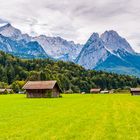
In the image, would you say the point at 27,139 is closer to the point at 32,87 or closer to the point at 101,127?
the point at 101,127

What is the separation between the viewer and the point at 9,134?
2622cm

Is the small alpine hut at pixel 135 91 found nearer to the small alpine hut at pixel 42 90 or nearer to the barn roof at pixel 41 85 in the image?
the small alpine hut at pixel 42 90

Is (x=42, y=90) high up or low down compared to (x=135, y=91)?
down

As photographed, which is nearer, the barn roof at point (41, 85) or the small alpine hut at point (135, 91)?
the barn roof at point (41, 85)

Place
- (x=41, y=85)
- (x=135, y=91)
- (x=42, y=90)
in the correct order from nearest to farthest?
(x=42, y=90)
(x=41, y=85)
(x=135, y=91)

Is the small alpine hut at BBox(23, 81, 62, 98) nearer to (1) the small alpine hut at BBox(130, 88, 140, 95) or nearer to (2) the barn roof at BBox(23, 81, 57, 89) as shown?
(2) the barn roof at BBox(23, 81, 57, 89)

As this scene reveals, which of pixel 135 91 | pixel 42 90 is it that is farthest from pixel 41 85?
pixel 135 91

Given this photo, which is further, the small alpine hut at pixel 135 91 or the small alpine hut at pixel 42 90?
the small alpine hut at pixel 135 91

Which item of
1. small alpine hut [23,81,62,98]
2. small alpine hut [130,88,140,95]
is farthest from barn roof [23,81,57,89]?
small alpine hut [130,88,140,95]

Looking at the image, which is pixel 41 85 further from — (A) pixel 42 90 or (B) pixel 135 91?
(B) pixel 135 91

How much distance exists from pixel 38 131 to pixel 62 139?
4.40 meters

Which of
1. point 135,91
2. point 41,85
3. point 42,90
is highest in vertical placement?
point 41,85

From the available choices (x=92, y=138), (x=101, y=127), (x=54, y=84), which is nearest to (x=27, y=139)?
(x=92, y=138)

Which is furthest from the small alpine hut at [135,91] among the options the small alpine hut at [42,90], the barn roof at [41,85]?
the barn roof at [41,85]
